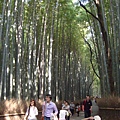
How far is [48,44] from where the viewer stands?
1523 cm

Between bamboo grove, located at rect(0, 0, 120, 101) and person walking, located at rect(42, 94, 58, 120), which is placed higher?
bamboo grove, located at rect(0, 0, 120, 101)

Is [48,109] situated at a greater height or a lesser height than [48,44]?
lesser

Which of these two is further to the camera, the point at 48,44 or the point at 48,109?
the point at 48,44

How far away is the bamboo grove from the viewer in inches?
389

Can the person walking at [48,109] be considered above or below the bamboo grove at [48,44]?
below

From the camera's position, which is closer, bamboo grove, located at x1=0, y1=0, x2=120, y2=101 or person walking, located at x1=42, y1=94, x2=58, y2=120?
person walking, located at x1=42, y1=94, x2=58, y2=120

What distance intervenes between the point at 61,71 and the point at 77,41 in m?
6.01

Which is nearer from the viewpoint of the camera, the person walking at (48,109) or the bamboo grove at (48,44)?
the person walking at (48,109)

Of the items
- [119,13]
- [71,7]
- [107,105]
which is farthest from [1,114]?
[71,7]

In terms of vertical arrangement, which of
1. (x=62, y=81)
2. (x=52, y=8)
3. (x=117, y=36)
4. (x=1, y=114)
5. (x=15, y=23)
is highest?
(x=52, y=8)

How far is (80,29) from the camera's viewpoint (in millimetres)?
19922

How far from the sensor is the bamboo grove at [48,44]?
389 inches

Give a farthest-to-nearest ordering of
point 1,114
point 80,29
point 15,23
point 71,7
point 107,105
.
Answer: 1. point 80,29
2. point 71,7
3. point 15,23
4. point 107,105
5. point 1,114

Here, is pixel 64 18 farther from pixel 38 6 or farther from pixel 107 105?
pixel 107 105
